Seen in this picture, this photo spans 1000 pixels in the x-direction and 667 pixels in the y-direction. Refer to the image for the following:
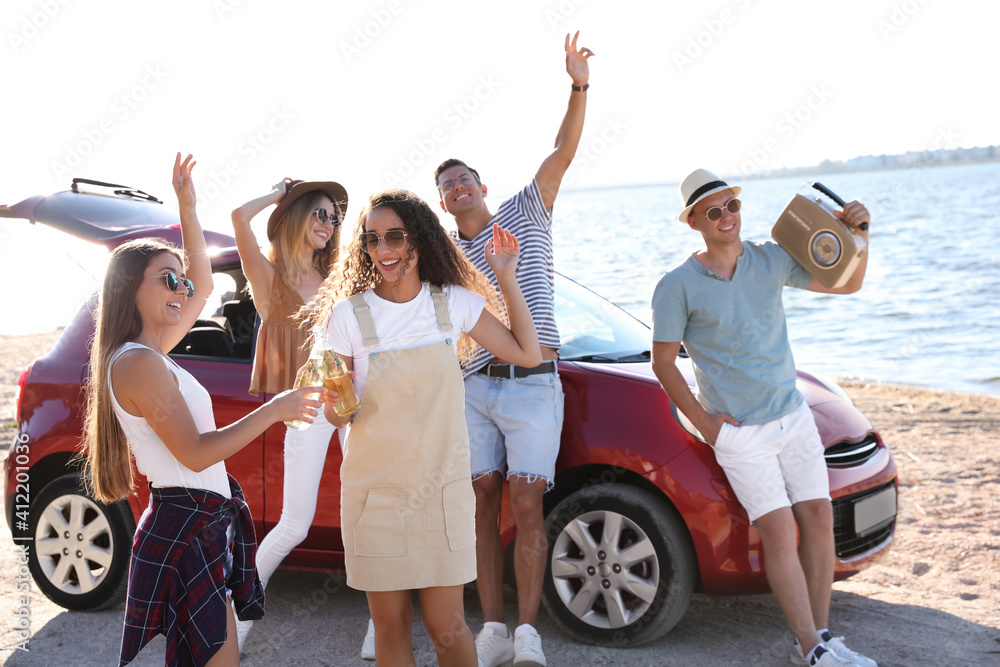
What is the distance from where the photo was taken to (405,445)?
2.83 m

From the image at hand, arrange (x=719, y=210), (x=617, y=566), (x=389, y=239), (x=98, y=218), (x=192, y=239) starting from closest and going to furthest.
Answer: (x=389, y=239) < (x=192, y=239) < (x=719, y=210) < (x=617, y=566) < (x=98, y=218)

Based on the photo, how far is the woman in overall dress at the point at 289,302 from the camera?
3.88m

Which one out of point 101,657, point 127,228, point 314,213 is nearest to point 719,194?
point 314,213

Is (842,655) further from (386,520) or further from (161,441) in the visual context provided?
(161,441)

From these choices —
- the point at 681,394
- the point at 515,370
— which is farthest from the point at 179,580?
the point at 681,394

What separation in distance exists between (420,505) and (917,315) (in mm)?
16925

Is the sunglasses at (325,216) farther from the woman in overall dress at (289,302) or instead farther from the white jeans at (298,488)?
the white jeans at (298,488)

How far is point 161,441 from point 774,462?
2319mm

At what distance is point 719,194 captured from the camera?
384 centimetres

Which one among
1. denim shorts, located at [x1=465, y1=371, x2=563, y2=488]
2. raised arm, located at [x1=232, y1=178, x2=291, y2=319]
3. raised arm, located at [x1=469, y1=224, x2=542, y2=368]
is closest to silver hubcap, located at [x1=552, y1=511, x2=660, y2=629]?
denim shorts, located at [x1=465, y1=371, x2=563, y2=488]

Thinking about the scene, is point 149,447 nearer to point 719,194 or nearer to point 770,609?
point 719,194

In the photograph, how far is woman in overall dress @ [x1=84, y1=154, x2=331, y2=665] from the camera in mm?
2639

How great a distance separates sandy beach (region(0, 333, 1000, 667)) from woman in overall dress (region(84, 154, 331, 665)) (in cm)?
134

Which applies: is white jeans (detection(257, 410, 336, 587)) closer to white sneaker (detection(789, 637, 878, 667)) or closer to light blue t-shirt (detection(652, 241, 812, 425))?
light blue t-shirt (detection(652, 241, 812, 425))
